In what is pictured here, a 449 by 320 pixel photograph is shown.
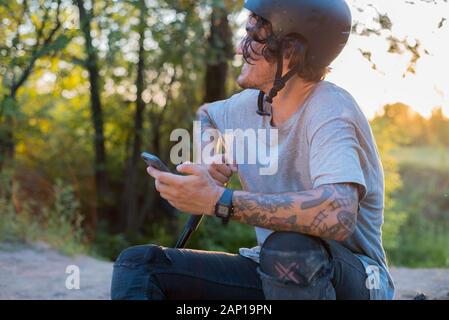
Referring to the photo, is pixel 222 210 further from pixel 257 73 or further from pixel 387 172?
pixel 387 172

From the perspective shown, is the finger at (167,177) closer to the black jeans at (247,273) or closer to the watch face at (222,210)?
the watch face at (222,210)

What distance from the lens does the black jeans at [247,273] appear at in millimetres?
2184

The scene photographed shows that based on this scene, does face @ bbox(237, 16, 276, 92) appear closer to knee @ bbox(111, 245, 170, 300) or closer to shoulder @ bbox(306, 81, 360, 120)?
shoulder @ bbox(306, 81, 360, 120)

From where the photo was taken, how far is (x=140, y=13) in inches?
267

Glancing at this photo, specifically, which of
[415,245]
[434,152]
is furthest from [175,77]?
[434,152]

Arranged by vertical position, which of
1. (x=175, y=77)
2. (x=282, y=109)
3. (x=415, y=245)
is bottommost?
(x=415, y=245)

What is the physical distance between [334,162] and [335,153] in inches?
1.4

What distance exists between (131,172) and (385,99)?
17.2 feet

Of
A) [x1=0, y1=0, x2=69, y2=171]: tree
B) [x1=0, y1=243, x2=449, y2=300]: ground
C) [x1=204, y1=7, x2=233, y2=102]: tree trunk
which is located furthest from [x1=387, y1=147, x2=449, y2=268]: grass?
[x1=0, y1=0, x2=69, y2=171]: tree

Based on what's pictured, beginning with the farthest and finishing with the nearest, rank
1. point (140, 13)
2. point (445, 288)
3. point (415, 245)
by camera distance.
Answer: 1. point (415, 245)
2. point (140, 13)
3. point (445, 288)

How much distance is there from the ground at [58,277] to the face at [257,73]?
1.86 meters

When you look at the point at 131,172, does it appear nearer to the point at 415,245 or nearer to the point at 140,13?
the point at 140,13

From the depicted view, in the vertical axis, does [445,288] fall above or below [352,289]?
below

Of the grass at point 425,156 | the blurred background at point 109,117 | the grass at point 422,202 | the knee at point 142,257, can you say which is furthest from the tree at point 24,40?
the grass at point 425,156
